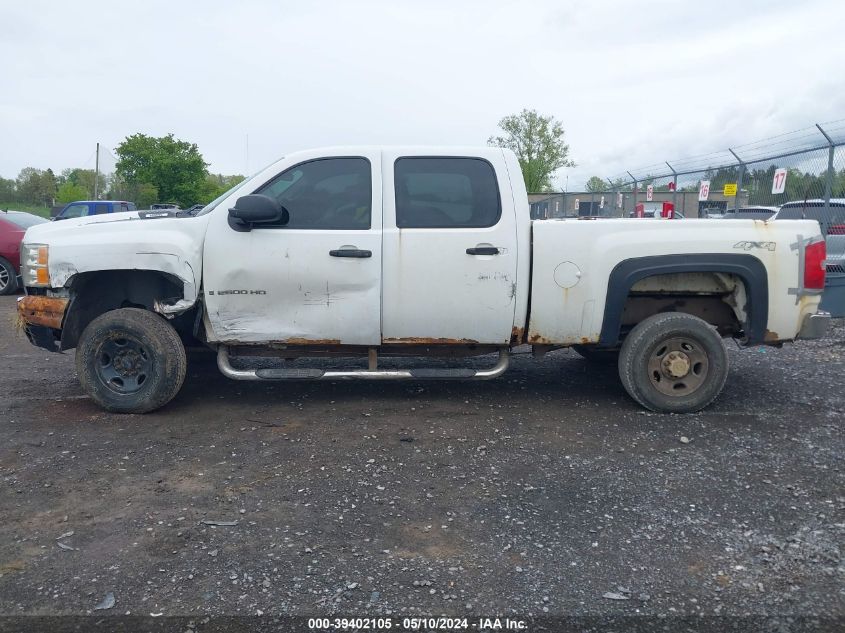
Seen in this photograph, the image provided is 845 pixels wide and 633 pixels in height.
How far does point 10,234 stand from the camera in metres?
12.0

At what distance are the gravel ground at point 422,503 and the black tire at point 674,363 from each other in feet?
0.56

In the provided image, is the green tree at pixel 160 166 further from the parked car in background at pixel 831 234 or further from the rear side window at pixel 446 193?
the rear side window at pixel 446 193

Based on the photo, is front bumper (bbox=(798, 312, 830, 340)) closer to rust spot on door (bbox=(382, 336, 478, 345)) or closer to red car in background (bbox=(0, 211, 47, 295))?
rust spot on door (bbox=(382, 336, 478, 345))

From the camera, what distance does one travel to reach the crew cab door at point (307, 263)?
4949 mm

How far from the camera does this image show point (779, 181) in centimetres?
1207

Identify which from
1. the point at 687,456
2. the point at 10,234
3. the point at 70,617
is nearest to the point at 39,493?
the point at 70,617

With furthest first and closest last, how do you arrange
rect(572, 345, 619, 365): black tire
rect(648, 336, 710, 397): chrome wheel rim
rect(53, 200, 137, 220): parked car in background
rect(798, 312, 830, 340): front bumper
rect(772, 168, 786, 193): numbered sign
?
rect(53, 200, 137, 220): parked car in background
rect(772, 168, 786, 193): numbered sign
rect(572, 345, 619, 365): black tire
rect(648, 336, 710, 397): chrome wheel rim
rect(798, 312, 830, 340): front bumper

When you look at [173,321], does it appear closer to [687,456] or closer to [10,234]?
[687,456]

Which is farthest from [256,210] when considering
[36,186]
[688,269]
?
[36,186]

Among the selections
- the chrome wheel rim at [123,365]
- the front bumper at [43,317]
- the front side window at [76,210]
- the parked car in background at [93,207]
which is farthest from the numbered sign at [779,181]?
the front side window at [76,210]

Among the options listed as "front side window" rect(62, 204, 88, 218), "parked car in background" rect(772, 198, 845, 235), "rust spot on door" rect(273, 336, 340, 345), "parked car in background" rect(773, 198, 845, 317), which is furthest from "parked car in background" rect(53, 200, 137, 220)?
"parked car in background" rect(773, 198, 845, 317)

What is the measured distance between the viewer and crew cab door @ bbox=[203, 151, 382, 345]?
195 inches

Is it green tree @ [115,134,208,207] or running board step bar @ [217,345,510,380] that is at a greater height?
green tree @ [115,134,208,207]

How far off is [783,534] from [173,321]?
14.9 ft
